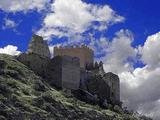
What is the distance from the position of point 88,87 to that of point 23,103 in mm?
23777

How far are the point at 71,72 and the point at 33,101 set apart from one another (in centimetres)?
1709

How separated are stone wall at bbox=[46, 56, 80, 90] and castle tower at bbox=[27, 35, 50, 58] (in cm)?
434

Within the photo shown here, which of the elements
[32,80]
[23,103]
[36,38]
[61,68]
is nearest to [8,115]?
[23,103]

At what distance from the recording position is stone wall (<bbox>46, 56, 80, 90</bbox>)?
102625 mm

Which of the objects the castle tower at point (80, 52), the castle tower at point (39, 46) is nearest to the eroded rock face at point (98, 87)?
the castle tower at point (39, 46)

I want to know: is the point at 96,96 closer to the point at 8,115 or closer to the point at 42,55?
the point at 42,55

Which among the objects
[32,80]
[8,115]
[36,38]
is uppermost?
[36,38]

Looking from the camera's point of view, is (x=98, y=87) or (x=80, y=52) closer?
(x=98, y=87)

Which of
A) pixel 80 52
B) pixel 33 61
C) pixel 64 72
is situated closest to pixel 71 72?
pixel 64 72

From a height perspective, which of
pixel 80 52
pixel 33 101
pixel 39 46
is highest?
pixel 80 52

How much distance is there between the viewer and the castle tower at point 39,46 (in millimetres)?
108812

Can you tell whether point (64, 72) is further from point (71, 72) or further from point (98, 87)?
point (98, 87)

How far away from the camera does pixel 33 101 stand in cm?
8800

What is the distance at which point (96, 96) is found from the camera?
105625mm
